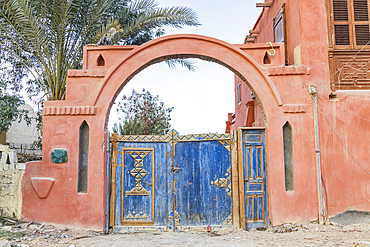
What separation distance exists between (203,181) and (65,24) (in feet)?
19.2

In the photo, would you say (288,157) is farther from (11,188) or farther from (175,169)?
(11,188)

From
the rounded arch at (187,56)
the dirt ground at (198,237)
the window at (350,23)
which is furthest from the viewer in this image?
the window at (350,23)

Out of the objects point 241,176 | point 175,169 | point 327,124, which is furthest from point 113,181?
point 327,124

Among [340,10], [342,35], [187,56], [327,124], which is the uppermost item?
[340,10]

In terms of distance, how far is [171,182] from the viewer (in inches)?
281

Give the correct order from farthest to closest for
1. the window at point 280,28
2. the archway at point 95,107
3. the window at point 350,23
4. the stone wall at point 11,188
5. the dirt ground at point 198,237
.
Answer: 1. the window at point 280,28
2. the window at point 350,23
3. the stone wall at point 11,188
4. the archway at point 95,107
5. the dirt ground at point 198,237

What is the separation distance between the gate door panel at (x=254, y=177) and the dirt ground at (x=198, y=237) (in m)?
0.32

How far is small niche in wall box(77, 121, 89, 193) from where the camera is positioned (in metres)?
6.94

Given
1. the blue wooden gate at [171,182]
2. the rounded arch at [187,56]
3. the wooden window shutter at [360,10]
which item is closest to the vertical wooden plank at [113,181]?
the blue wooden gate at [171,182]

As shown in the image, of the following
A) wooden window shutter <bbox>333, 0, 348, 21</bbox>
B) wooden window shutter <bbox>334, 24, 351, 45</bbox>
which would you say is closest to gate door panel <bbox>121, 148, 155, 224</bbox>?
wooden window shutter <bbox>334, 24, 351, 45</bbox>

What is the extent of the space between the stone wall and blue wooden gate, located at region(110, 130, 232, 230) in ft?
6.59

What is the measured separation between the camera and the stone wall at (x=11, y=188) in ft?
22.6

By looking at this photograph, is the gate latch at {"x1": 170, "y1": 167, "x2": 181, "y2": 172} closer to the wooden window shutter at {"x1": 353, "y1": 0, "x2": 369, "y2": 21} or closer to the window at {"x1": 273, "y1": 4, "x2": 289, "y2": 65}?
the window at {"x1": 273, "y1": 4, "x2": 289, "y2": 65}

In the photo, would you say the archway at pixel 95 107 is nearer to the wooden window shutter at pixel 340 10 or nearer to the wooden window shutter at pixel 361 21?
the wooden window shutter at pixel 340 10
